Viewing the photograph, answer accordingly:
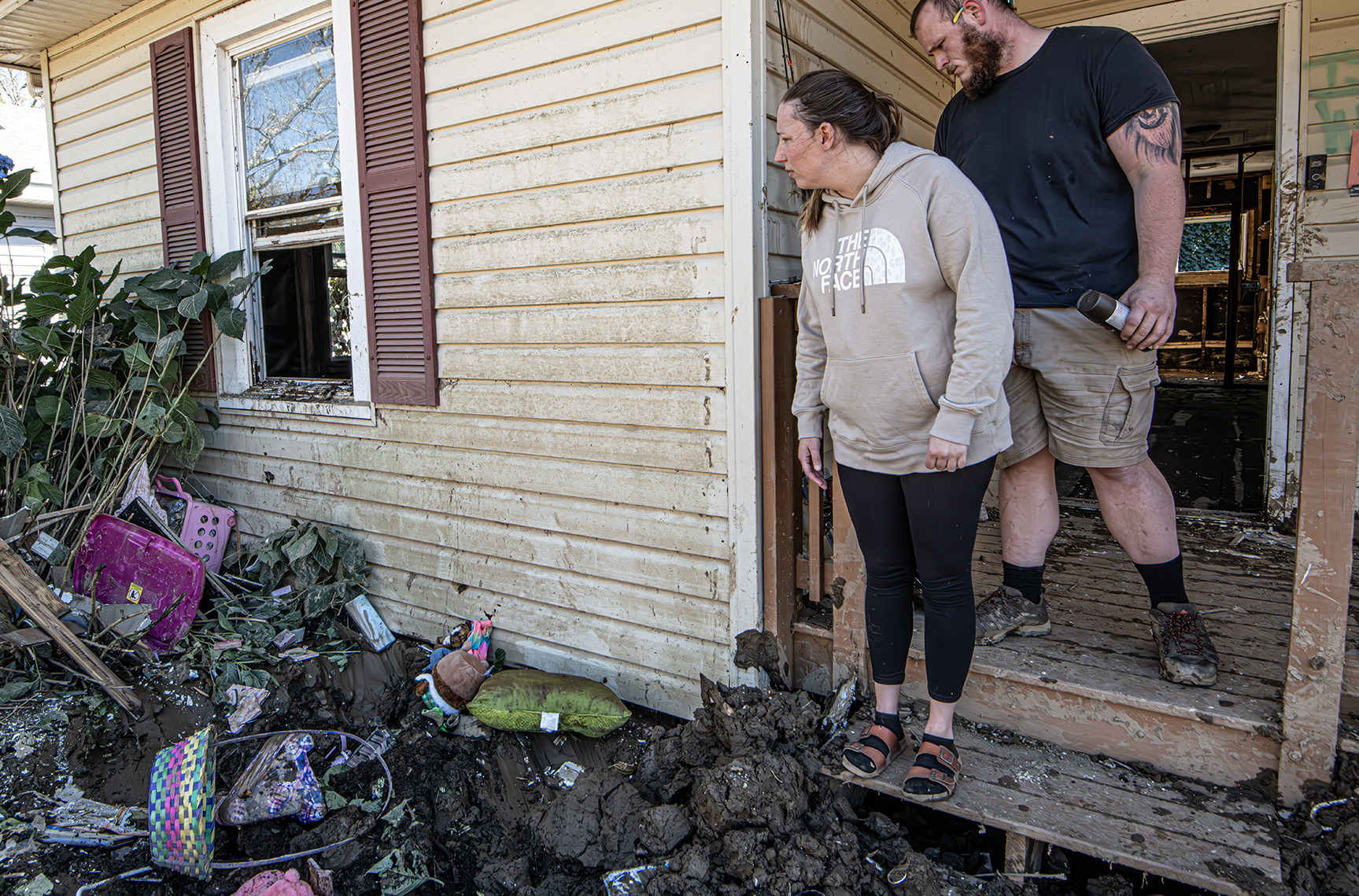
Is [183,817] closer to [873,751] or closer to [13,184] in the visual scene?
[873,751]

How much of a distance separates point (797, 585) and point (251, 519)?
348 cm

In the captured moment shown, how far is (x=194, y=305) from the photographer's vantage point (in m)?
4.22

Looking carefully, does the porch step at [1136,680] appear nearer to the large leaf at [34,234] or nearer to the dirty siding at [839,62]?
the dirty siding at [839,62]

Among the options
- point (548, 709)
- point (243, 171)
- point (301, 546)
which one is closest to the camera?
point (548, 709)

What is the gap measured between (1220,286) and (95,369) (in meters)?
13.8

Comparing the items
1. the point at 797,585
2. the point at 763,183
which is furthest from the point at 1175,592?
the point at 763,183

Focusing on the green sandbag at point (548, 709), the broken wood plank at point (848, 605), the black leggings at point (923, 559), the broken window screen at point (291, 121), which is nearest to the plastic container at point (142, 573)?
the green sandbag at point (548, 709)

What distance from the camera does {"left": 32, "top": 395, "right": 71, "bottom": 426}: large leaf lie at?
412 centimetres

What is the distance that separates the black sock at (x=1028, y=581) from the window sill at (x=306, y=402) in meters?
2.97

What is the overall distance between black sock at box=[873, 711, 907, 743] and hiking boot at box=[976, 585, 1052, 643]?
39cm

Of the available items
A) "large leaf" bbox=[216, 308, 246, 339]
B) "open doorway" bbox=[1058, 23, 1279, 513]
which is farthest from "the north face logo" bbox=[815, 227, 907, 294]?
"large leaf" bbox=[216, 308, 246, 339]

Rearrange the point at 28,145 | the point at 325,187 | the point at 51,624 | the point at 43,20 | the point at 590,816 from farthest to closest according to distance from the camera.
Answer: the point at 28,145, the point at 43,20, the point at 325,187, the point at 51,624, the point at 590,816

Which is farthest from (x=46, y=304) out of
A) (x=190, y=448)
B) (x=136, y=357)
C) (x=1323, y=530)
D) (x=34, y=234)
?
(x=1323, y=530)

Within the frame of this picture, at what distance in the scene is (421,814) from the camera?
2.58 metres
